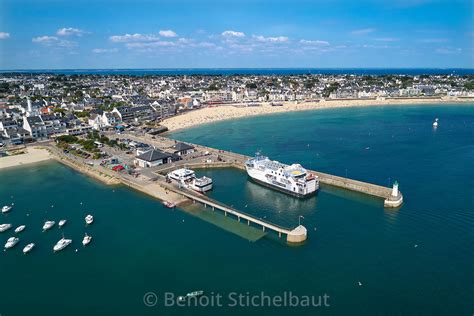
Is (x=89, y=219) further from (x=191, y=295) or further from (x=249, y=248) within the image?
(x=249, y=248)

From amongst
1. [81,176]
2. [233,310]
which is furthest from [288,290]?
[81,176]

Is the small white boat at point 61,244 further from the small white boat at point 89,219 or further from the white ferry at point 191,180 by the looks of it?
the white ferry at point 191,180

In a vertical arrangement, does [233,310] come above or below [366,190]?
below

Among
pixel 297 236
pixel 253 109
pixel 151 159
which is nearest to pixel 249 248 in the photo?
pixel 297 236

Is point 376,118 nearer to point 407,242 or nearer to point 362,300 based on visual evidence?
point 407,242

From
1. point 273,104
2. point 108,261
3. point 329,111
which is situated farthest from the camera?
point 273,104

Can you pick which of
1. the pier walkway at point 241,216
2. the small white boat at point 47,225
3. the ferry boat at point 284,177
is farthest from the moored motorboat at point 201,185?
the small white boat at point 47,225

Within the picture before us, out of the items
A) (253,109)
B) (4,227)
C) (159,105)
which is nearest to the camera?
(4,227)
